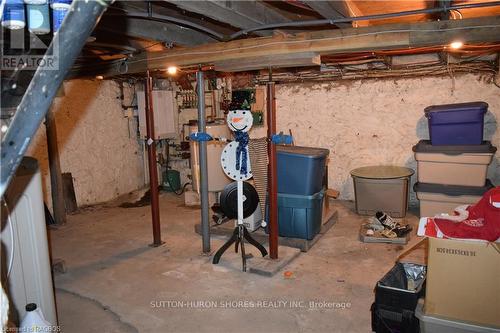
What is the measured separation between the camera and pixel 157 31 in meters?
3.51

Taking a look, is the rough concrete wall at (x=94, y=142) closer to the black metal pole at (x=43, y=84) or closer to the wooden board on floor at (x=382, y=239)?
the wooden board on floor at (x=382, y=239)

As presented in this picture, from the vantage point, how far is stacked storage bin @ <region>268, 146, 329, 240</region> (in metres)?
4.21

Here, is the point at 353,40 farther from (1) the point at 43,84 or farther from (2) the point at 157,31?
(1) the point at 43,84

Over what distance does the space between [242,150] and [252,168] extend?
0.73 feet

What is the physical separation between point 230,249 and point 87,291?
152 centimetres

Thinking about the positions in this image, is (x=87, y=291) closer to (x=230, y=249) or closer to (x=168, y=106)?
(x=230, y=249)

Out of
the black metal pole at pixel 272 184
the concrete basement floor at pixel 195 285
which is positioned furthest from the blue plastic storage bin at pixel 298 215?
the black metal pole at pixel 272 184

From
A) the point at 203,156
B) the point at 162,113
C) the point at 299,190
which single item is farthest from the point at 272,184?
the point at 162,113

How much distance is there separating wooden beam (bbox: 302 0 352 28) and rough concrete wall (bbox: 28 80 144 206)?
4437 millimetres

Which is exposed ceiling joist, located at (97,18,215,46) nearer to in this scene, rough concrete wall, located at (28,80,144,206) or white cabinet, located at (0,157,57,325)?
white cabinet, located at (0,157,57,325)

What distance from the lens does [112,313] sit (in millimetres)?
3107

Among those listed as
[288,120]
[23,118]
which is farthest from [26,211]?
[288,120]

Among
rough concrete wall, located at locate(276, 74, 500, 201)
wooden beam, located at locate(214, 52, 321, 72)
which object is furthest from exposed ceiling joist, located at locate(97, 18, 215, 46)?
rough concrete wall, located at locate(276, 74, 500, 201)

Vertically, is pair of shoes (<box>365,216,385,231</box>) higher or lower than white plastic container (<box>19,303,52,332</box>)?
lower
